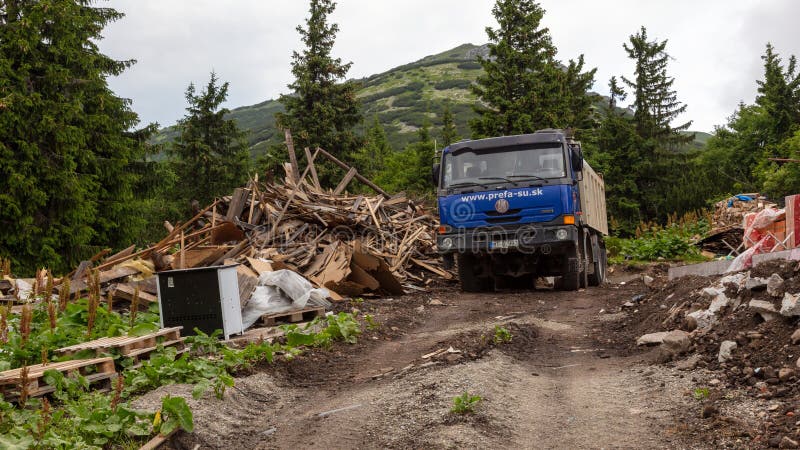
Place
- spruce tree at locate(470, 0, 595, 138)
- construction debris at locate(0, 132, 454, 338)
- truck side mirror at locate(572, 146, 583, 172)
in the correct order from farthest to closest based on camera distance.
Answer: spruce tree at locate(470, 0, 595, 138)
truck side mirror at locate(572, 146, 583, 172)
construction debris at locate(0, 132, 454, 338)

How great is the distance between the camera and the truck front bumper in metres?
12.8

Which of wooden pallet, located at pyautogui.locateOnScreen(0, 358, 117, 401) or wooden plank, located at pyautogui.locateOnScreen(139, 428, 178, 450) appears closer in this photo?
wooden plank, located at pyautogui.locateOnScreen(139, 428, 178, 450)

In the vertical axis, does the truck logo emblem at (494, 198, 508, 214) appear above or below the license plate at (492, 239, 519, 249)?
above

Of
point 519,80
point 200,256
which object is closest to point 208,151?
point 519,80

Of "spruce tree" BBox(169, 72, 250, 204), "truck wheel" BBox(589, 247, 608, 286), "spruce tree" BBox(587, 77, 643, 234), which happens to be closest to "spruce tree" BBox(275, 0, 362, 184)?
"spruce tree" BBox(169, 72, 250, 204)

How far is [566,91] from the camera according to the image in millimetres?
45188

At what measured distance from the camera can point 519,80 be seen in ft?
124

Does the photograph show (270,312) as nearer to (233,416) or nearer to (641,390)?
(233,416)

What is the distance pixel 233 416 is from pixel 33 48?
21.5 meters

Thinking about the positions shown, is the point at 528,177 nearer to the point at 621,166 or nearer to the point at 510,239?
the point at 510,239

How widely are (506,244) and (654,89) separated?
44823 mm

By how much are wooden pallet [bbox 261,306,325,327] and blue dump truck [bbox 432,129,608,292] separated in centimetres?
387

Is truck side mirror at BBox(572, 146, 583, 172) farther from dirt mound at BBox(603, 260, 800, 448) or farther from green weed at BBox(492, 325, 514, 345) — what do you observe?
green weed at BBox(492, 325, 514, 345)

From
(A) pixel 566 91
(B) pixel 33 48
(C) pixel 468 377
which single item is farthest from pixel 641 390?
(A) pixel 566 91
